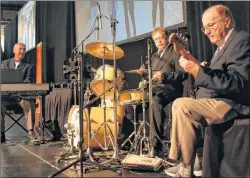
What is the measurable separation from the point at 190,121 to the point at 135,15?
233 centimetres

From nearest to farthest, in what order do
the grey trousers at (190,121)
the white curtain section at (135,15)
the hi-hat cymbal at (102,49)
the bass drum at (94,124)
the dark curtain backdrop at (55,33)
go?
1. the grey trousers at (190,121)
2. the hi-hat cymbal at (102,49)
3. the bass drum at (94,124)
4. the white curtain section at (135,15)
5. the dark curtain backdrop at (55,33)

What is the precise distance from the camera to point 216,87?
73.9 inches

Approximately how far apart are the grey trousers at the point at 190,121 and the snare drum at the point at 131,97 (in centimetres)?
94

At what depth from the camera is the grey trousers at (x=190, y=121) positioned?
199 cm

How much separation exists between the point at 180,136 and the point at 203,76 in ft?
1.36

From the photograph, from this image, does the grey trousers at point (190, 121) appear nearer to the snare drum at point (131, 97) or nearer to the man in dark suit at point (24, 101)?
the snare drum at point (131, 97)

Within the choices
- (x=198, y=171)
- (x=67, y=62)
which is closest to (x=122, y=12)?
(x=67, y=62)

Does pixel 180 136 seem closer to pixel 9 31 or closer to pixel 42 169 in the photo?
pixel 42 169

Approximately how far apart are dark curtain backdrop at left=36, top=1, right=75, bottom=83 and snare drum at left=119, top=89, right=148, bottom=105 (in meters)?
2.80

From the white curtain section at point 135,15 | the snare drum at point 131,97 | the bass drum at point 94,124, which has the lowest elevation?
the bass drum at point 94,124

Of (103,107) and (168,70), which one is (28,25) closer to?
(103,107)

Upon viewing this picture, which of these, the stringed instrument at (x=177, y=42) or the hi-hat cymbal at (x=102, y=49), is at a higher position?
the hi-hat cymbal at (x=102, y=49)

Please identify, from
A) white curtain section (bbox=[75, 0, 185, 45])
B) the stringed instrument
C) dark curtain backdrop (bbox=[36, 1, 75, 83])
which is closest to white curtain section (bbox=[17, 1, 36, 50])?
dark curtain backdrop (bbox=[36, 1, 75, 83])

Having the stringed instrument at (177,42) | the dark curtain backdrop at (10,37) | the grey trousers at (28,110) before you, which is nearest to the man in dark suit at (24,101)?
the grey trousers at (28,110)
